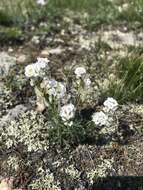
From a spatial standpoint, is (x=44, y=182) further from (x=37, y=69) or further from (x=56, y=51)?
(x=56, y=51)

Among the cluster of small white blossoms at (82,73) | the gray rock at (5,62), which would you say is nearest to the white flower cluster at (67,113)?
the cluster of small white blossoms at (82,73)

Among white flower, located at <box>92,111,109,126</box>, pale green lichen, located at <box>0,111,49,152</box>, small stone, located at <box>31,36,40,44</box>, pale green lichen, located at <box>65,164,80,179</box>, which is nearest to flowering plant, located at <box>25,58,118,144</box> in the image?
white flower, located at <box>92,111,109,126</box>

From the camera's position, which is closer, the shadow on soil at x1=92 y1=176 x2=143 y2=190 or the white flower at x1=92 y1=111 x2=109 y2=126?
the shadow on soil at x1=92 y1=176 x2=143 y2=190

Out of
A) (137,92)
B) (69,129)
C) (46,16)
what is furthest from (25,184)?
(46,16)

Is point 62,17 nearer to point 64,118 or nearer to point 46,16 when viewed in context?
point 46,16

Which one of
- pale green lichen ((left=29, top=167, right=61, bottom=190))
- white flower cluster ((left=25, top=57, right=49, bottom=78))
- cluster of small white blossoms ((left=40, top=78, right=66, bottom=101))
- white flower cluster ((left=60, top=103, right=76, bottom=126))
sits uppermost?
white flower cluster ((left=25, top=57, right=49, bottom=78))

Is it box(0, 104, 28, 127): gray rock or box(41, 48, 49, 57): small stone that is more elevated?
box(0, 104, 28, 127): gray rock

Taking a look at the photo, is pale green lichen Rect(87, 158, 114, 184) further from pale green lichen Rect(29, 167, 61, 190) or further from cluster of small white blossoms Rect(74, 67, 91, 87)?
cluster of small white blossoms Rect(74, 67, 91, 87)

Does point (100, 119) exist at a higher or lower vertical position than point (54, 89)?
lower

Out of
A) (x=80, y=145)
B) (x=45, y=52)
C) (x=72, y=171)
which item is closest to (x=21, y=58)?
(x=45, y=52)
